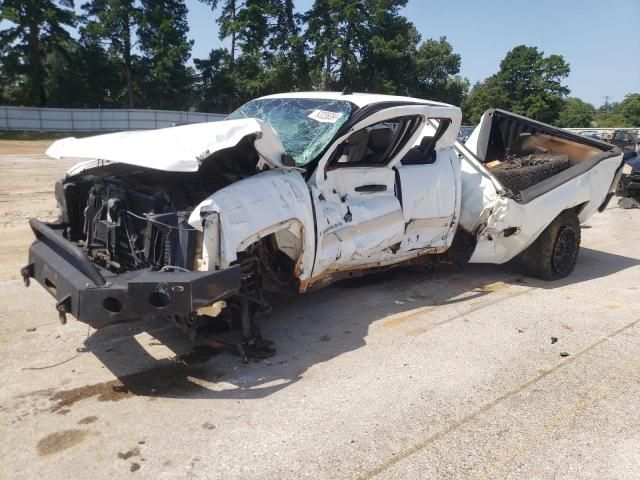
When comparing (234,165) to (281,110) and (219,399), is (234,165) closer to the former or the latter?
(281,110)

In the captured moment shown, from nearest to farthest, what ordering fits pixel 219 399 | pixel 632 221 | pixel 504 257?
pixel 219 399, pixel 504 257, pixel 632 221

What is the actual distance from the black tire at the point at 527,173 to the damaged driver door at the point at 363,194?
1.92 metres

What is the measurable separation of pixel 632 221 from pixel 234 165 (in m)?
10.0

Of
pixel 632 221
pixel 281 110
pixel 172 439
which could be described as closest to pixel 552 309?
pixel 281 110

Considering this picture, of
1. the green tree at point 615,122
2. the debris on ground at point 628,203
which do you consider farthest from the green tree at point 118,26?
the green tree at point 615,122

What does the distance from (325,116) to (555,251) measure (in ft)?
11.5

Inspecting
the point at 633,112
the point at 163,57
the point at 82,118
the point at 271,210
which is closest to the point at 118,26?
the point at 163,57

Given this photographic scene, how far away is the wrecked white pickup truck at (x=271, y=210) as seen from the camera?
3.50m

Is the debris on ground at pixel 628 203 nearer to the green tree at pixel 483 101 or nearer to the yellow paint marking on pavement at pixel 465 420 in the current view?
the yellow paint marking on pavement at pixel 465 420

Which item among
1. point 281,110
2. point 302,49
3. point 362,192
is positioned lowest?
point 362,192

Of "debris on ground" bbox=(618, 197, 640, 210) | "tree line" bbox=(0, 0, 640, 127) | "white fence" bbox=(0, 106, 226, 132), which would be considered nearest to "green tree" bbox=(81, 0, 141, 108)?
"tree line" bbox=(0, 0, 640, 127)

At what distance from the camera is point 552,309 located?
553 cm

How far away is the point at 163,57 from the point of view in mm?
43938

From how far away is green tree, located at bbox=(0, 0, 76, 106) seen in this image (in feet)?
124
